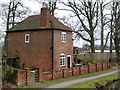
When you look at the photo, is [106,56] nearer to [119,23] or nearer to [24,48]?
[119,23]

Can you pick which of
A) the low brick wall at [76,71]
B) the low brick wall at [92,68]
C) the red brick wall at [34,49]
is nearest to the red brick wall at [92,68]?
the low brick wall at [92,68]

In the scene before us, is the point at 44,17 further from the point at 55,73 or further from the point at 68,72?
the point at 55,73

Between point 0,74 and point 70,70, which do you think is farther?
point 70,70

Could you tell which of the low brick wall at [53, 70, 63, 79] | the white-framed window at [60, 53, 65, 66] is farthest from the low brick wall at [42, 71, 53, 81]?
the white-framed window at [60, 53, 65, 66]

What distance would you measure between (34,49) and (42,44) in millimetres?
1429

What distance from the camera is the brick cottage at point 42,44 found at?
1137 inches

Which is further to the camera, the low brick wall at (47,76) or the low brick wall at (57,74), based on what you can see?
the low brick wall at (57,74)

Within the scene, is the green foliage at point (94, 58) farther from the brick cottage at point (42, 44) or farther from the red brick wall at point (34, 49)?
the red brick wall at point (34, 49)

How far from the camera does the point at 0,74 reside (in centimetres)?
1941

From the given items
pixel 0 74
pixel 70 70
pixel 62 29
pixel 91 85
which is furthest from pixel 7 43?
pixel 91 85

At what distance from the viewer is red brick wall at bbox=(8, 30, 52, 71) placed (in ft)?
94.8

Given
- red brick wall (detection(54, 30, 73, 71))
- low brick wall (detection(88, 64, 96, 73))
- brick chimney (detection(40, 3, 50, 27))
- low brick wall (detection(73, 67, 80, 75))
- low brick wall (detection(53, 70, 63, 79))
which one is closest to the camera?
low brick wall (detection(53, 70, 63, 79))

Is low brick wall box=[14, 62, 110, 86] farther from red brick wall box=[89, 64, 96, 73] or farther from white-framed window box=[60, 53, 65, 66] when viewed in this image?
white-framed window box=[60, 53, 65, 66]

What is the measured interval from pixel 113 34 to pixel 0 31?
67.0 ft
